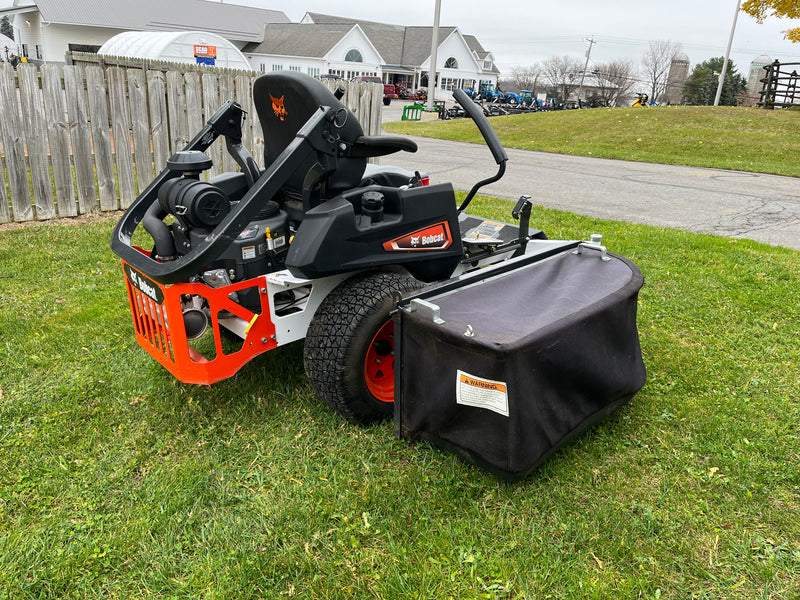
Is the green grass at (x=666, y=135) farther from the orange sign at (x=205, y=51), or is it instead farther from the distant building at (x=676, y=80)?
the distant building at (x=676, y=80)

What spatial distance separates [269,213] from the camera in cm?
283

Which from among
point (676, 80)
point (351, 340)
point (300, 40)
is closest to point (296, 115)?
point (351, 340)

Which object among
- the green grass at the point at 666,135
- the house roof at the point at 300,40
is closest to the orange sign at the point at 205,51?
the green grass at the point at 666,135

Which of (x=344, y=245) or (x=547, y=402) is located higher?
(x=344, y=245)

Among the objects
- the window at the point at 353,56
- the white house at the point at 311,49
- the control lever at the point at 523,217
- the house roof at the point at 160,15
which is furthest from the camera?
the window at the point at 353,56

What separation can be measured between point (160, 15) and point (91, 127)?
43.1m

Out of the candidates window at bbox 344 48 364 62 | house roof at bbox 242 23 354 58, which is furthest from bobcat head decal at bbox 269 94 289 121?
window at bbox 344 48 364 62

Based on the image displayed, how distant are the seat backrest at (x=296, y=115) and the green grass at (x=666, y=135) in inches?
468

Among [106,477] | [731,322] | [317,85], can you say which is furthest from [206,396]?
[731,322]

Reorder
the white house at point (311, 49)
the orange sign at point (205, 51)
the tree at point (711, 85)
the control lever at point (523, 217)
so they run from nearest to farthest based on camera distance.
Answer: the control lever at point (523, 217), the orange sign at point (205, 51), the tree at point (711, 85), the white house at point (311, 49)

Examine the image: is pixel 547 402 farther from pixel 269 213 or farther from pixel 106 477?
pixel 106 477

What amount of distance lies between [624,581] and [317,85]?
7.44ft

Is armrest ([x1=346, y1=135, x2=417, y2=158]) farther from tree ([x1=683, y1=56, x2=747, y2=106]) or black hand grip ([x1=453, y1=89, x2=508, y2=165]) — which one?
tree ([x1=683, y1=56, x2=747, y2=106])

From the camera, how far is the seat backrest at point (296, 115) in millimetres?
2611
